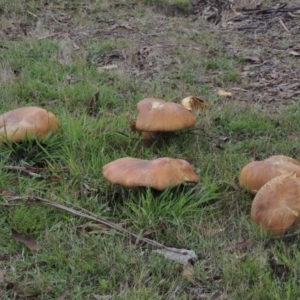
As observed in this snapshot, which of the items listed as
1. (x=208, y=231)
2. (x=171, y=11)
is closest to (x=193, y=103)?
(x=208, y=231)

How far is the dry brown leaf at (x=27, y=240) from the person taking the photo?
276cm

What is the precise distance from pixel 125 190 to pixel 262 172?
2.71 feet

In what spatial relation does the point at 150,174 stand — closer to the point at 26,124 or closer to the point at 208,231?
the point at 208,231

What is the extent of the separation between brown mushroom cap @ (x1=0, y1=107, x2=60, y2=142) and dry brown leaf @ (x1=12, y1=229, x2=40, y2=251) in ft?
2.69

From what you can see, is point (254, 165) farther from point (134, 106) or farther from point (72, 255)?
point (134, 106)

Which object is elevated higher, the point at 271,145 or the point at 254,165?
the point at 254,165

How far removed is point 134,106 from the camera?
4.61 metres

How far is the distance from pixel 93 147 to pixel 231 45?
3548mm

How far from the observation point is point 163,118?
3539 millimetres

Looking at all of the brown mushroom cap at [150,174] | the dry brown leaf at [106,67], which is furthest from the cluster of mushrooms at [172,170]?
the dry brown leaf at [106,67]

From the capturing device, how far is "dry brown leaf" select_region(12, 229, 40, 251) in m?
2.76

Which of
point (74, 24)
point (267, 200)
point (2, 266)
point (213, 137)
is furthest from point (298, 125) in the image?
point (74, 24)

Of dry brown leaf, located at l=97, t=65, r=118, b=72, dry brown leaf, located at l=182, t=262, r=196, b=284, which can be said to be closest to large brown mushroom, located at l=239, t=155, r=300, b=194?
dry brown leaf, located at l=182, t=262, r=196, b=284

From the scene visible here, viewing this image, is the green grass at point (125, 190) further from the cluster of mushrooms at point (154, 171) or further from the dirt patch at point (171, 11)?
the dirt patch at point (171, 11)
